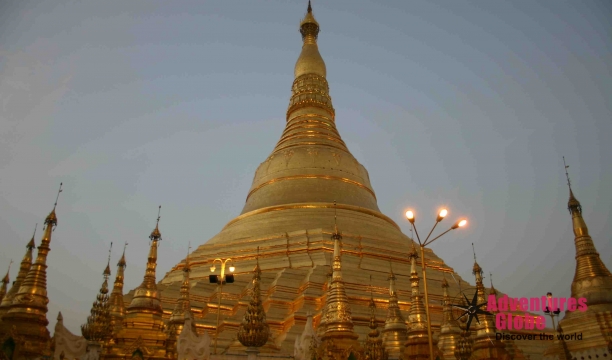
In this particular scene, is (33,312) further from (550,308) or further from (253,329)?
(550,308)

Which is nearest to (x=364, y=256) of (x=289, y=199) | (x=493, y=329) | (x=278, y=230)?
(x=278, y=230)

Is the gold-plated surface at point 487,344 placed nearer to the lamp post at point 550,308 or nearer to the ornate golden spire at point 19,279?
the lamp post at point 550,308

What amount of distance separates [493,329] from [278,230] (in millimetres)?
14966

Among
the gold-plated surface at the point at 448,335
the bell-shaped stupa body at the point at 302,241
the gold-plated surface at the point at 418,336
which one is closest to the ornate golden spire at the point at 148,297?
the bell-shaped stupa body at the point at 302,241

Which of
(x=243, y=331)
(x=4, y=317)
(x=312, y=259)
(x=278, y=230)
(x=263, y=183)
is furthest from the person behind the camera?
(x=263, y=183)

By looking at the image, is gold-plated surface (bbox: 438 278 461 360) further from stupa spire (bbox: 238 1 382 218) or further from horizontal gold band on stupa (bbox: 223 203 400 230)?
stupa spire (bbox: 238 1 382 218)

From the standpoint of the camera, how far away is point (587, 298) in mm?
16172

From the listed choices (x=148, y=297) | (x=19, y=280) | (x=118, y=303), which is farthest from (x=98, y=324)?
(x=19, y=280)

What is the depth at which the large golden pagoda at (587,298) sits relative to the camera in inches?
576

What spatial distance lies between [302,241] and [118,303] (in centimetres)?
1098

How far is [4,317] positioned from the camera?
10000mm

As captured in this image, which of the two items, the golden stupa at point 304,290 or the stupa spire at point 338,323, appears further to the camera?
the stupa spire at point 338,323

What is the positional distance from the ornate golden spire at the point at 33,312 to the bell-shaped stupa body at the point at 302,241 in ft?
15.9

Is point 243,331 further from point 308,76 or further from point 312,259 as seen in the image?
point 308,76
